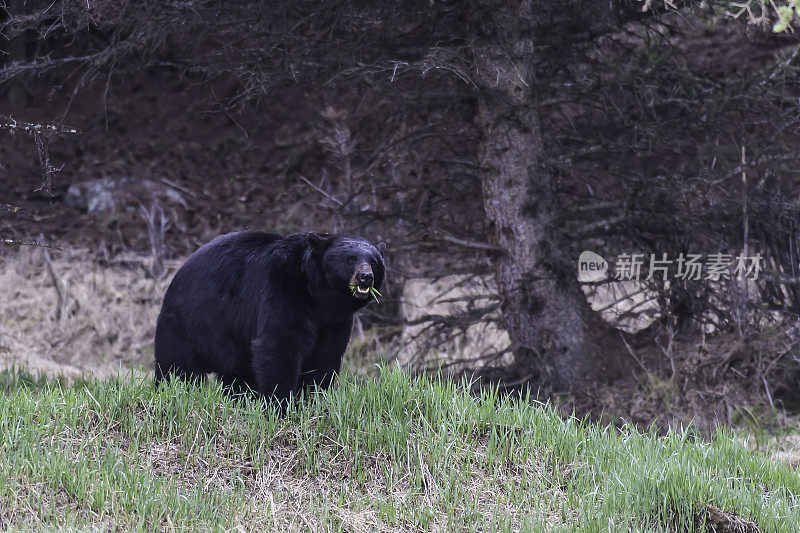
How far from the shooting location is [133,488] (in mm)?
4445

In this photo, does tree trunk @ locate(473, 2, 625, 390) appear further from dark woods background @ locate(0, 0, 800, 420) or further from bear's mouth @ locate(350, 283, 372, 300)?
bear's mouth @ locate(350, 283, 372, 300)

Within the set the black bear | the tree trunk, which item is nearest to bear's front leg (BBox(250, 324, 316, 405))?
the black bear

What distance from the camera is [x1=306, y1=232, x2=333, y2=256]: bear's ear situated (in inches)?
202

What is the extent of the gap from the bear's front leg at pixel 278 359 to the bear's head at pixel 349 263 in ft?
1.26

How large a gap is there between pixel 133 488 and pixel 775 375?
551 centimetres

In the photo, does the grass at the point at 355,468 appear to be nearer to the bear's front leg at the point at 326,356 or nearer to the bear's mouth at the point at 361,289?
the bear's front leg at the point at 326,356

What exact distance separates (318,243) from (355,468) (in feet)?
4.25

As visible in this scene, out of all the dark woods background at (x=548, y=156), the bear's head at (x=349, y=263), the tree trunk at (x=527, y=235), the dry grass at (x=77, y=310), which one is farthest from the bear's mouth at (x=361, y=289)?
the dry grass at (x=77, y=310)

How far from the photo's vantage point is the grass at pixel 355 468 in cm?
445

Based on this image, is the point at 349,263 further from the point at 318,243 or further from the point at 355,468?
the point at 355,468

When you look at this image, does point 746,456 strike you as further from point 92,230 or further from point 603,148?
point 92,230

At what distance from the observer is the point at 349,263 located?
5.00 meters

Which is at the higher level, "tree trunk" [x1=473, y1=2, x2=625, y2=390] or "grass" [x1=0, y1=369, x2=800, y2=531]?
"tree trunk" [x1=473, y1=2, x2=625, y2=390]

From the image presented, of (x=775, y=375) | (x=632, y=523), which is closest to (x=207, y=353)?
(x=632, y=523)
